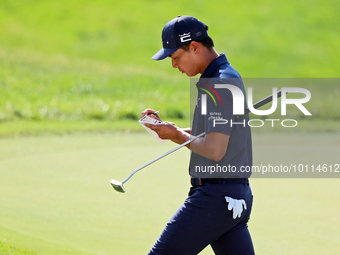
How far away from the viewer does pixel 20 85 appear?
1656 centimetres

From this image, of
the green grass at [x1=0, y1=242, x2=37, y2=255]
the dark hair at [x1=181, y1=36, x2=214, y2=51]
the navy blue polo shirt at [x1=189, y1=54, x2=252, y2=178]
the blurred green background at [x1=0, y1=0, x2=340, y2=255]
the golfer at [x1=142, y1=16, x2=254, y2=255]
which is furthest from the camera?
the blurred green background at [x1=0, y1=0, x2=340, y2=255]

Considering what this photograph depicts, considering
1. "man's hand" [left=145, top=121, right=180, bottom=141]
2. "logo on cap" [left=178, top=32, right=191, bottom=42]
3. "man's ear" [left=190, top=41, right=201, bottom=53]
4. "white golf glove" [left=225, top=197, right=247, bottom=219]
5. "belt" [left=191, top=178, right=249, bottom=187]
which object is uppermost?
"logo on cap" [left=178, top=32, right=191, bottom=42]

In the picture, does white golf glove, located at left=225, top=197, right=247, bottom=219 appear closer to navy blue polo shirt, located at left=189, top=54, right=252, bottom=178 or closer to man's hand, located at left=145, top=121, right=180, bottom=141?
navy blue polo shirt, located at left=189, top=54, right=252, bottom=178

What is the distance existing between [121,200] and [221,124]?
334 centimetres

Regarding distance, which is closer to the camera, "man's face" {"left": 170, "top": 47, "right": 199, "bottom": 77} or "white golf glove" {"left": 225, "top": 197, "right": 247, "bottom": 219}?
"white golf glove" {"left": 225, "top": 197, "right": 247, "bottom": 219}

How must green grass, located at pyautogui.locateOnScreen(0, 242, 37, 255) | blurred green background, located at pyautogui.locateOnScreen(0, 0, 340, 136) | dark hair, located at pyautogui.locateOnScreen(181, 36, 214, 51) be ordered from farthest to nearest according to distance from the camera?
1. blurred green background, located at pyautogui.locateOnScreen(0, 0, 340, 136)
2. green grass, located at pyautogui.locateOnScreen(0, 242, 37, 255)
3. dark hair, located at pyautogui.locateOnScreen(181, 36, 214, 51)

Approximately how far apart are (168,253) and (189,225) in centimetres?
18

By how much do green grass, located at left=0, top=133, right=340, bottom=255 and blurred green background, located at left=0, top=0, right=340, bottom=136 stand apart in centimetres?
436

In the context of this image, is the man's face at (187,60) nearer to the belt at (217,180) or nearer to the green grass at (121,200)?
the belt at (217,180)

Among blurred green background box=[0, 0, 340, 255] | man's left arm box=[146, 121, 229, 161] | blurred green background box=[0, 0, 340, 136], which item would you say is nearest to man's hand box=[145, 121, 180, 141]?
man's left arm box=[146, 121, 229, 161]

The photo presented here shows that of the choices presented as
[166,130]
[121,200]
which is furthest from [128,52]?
[166,130]

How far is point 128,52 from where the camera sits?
22.1 meters

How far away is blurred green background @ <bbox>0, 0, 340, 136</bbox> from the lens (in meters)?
14.4

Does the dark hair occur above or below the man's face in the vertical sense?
above
